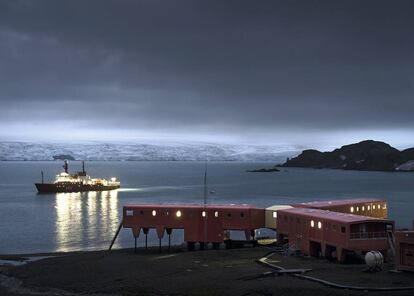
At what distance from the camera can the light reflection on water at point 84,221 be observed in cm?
6769

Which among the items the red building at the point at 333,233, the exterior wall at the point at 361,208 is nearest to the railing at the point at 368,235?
the red building at the point at 333,233

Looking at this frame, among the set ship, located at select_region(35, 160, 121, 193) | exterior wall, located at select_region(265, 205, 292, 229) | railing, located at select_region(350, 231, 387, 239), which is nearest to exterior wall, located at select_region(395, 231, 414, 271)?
railing, located at select_region(350, 231, 387, 239)

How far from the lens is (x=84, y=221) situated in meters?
89.0

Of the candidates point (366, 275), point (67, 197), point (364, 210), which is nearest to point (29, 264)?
point (366, 275)

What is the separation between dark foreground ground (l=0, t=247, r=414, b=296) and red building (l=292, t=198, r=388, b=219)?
1241cm

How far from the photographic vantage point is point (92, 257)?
51.7 m

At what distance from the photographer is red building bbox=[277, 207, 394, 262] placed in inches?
1625

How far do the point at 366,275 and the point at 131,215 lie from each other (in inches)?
1138

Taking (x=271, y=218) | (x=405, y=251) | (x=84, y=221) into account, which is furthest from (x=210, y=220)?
(x=84, y=221)

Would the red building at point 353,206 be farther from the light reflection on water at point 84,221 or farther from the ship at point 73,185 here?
the ship at point 73,185

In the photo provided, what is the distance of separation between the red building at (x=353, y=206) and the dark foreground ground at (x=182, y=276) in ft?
40.7

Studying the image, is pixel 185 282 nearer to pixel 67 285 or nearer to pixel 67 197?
pixel 67 285

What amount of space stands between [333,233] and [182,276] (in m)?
12.6

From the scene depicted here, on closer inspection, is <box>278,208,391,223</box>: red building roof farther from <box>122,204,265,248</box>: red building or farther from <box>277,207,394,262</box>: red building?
<box>122,204,265,248</box>: red building
